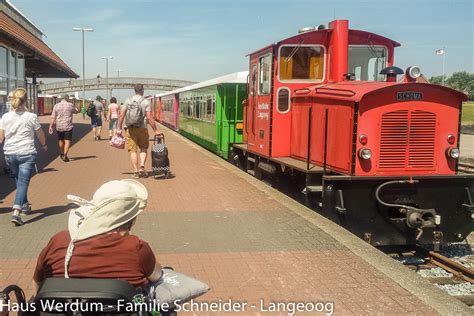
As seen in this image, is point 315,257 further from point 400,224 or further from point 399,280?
point 400,224

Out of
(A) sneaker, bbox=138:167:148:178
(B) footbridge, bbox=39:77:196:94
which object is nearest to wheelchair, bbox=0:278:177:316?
(A) sneaker, bbox=138:167:148:178

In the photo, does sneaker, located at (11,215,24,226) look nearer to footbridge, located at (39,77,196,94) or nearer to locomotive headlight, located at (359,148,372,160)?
locomotive headlight, located at (359,148,372,160)

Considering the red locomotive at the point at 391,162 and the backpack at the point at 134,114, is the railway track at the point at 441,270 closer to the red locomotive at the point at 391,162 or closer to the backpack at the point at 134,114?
the red locomotive at the point at 391,162

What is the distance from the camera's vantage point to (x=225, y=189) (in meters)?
9.53

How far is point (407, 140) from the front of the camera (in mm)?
6953

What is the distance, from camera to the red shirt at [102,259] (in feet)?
8.40

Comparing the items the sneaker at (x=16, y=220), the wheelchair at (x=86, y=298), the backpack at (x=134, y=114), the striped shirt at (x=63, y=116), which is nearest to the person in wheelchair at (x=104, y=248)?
the wheelchair at (x=86, y=298)

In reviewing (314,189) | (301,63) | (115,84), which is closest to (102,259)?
(314,189)

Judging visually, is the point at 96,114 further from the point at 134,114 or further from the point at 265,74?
the point at 265,74

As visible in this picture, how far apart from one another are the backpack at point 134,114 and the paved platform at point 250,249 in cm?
139

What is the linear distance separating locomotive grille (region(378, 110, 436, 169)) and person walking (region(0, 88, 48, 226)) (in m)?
4.81

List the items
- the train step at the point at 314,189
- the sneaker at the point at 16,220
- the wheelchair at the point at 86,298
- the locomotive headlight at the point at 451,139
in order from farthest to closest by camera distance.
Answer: the train step at the point at 314,189, the locomotive headlight at the point at 451,139, the sneaker at the point at 16,220, the wheelchair at the point at 86,298

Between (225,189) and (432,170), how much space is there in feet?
12.8

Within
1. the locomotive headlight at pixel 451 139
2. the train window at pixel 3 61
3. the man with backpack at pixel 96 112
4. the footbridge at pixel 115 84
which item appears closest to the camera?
the locomotive headlight at pixel 451 139
